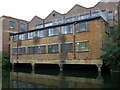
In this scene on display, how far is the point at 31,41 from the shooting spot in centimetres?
2777

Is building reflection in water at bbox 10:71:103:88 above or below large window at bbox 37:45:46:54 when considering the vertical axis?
below

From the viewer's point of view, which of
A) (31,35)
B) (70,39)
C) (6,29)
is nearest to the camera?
(70,39)

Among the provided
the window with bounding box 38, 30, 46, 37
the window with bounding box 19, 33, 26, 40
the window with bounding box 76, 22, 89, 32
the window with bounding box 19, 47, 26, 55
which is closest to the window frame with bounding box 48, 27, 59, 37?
the window with bounding box 38, 30, 46, 37

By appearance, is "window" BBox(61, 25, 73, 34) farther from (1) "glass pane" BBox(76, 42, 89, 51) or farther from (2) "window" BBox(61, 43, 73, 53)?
(1) "glass pane" BBox(76, 42, 89, 51)

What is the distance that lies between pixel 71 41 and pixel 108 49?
695 cm

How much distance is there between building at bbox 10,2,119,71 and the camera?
Result: 66.0 feet

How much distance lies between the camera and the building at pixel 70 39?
66.0 ft

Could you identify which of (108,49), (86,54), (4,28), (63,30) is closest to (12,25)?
(4,28)

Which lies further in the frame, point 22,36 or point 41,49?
point 22,36

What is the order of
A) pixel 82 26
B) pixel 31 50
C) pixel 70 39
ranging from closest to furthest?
1. pixel 82 26
2. pixel 70 39
3. pixel 31 50

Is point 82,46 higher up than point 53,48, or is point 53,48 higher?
point 82,46

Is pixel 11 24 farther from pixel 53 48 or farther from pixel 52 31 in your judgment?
pixel 53 48

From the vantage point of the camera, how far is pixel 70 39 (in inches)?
880

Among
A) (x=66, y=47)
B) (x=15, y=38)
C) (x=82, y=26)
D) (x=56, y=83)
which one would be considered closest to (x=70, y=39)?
(x=66, y=47)
